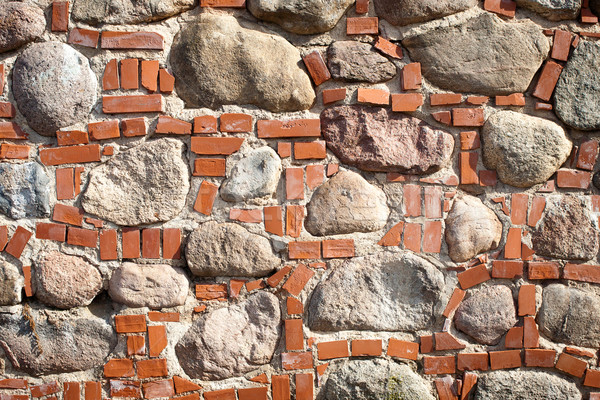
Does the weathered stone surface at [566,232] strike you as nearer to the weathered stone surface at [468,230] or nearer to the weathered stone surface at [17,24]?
the weathered stone surface at [468,230]

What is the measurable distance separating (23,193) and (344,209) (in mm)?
1000

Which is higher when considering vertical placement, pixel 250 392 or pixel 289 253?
pixel 289 253

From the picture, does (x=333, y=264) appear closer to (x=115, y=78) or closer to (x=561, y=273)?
(x=561, y=273)

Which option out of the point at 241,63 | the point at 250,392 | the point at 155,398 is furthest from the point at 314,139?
the point at 155,398

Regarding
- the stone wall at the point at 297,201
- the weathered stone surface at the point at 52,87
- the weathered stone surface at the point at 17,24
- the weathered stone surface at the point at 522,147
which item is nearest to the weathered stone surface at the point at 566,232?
the stone wall at the point at 297,201

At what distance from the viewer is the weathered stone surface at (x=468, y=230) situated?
189 centimetres

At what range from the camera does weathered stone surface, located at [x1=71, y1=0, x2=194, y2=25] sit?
6.07ft

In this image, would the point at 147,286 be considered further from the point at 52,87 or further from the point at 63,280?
the point at 52,87

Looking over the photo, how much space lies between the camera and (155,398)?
70.3 inches

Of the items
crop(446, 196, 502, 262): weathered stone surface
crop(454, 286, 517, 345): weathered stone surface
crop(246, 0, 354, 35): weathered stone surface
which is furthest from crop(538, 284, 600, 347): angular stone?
crop(246, 0, 354, 35): weathered stone surface

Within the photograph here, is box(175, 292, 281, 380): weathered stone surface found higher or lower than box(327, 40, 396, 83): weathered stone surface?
lower

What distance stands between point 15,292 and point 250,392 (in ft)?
2.56

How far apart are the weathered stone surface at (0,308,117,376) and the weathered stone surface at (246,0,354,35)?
3.63 feet

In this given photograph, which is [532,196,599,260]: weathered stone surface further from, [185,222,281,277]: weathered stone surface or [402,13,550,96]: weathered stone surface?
[185,222,281,277]: weathered stone surface
